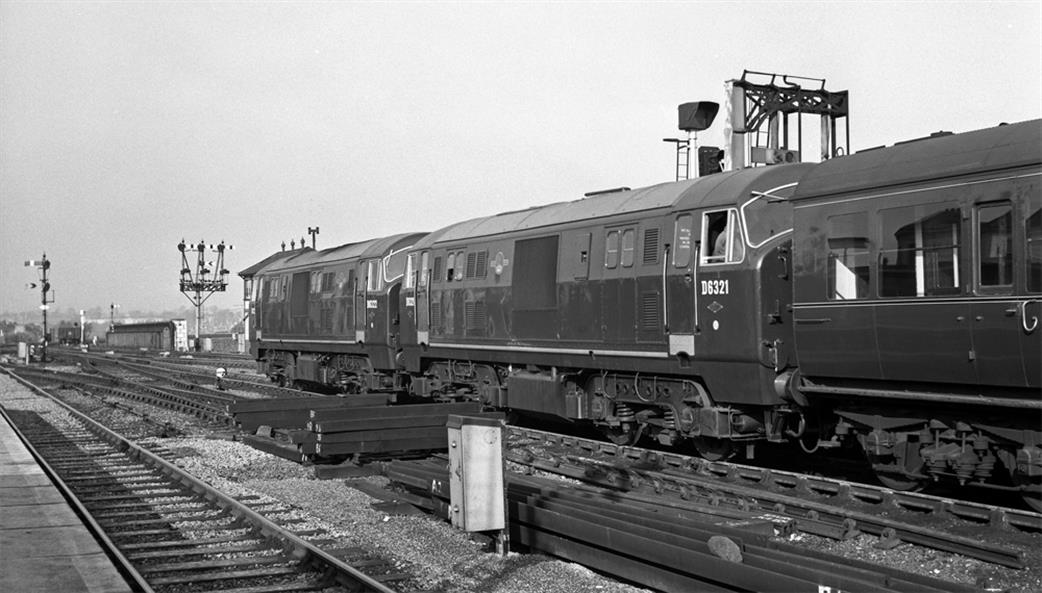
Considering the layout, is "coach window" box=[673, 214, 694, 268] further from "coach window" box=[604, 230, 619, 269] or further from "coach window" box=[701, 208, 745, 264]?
"coach window" box=[604, 230, 619, 269]

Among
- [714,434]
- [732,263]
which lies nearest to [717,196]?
[732,263]

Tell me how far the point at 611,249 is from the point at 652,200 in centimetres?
108

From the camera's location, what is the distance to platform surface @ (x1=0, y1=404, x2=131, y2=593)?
8105 mm

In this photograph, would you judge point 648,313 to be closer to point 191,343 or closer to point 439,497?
point 439,497

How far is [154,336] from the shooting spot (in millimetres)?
82375

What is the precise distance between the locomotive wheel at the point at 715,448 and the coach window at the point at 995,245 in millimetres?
5048

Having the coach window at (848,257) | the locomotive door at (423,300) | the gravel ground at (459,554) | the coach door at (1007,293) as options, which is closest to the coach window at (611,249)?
the coach window at (848,257)

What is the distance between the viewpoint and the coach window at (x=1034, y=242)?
956 centimetres

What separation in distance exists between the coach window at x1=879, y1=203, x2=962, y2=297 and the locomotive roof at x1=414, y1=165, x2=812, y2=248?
2.51 m

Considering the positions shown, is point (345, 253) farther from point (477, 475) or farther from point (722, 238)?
point (477, 475)

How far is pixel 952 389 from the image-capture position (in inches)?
410

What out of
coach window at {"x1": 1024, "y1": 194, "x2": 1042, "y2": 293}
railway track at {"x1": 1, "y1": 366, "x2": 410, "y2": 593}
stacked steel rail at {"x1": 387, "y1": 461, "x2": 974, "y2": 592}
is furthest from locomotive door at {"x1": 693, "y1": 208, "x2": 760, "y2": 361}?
railway track at {"x1": 1, "y1": 366, "x2": 410, "y2": 593}

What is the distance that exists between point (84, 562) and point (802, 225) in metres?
8.68

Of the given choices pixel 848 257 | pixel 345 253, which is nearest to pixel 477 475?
pixel 848 257
